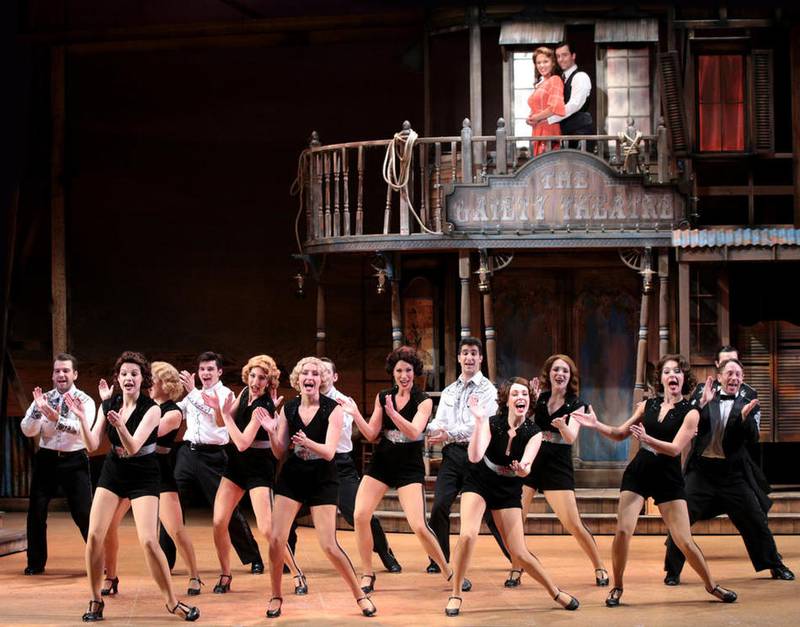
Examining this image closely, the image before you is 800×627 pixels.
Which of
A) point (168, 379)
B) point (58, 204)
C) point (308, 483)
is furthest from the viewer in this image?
point (58, 204)

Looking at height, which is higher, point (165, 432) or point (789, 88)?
point (789, 88)

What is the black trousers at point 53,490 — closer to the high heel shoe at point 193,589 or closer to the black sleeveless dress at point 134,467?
the high heel shoe at point 193,589

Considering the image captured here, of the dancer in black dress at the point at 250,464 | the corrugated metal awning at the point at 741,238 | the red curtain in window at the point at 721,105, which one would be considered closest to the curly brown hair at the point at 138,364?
the dancer in black dress at the point at 250,464

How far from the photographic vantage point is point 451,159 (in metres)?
14.5

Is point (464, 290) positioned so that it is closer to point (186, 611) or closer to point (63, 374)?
point (63, 374)

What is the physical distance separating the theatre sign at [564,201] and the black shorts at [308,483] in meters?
4.97

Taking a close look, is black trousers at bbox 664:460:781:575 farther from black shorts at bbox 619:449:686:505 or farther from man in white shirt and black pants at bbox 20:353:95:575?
man in white shirt and black pants at bbox 20:353:95:575

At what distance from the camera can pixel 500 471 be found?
30.4ft

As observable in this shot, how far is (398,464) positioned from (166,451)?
1.52m

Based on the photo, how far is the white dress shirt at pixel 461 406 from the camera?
34.1ft

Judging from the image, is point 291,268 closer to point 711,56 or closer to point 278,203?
point 278,203

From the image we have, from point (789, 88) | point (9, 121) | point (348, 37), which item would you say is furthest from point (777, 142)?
point (9, 121)

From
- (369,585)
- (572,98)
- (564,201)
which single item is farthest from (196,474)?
(572,98)

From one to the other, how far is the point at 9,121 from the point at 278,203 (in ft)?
12.5
